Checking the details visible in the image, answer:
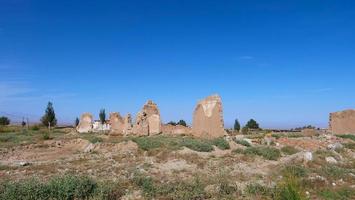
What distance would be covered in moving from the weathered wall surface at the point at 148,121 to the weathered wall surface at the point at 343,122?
48.5 feet

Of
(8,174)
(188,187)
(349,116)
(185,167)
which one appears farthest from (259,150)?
(349,116)

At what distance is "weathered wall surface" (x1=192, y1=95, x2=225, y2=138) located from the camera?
22.3 m

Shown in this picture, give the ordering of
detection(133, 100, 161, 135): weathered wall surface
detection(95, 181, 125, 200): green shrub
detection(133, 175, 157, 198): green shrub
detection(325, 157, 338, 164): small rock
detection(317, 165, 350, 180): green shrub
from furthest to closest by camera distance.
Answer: detection(133, 100, 161, 135): weathered wall surface < detection(325, 157, 338, 164): small rock < detection(317, 165, 350, 180): green shrub < detection(133, 175, 157, 198): green shrub < detection(95, 181, 125, 200): green shrub

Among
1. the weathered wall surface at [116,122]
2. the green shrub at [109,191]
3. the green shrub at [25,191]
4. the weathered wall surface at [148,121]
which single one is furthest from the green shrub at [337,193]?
the weathered wall surface at [116,122]

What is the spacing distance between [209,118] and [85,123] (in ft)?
70.6

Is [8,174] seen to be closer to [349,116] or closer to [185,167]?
[185,167]

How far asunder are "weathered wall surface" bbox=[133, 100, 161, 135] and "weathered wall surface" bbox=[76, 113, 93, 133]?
1191cm

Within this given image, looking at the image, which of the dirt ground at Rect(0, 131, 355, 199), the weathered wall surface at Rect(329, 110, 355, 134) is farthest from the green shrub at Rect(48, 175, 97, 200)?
the weathered wall surface at Rect(329, 110, 355, 134)

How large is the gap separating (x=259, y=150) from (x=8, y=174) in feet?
33.4

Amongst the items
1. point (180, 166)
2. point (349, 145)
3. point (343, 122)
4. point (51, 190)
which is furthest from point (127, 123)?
point (51, 190)

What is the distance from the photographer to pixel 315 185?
32.2ft

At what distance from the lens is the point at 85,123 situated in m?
39.8

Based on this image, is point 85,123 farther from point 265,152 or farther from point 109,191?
point 109,191

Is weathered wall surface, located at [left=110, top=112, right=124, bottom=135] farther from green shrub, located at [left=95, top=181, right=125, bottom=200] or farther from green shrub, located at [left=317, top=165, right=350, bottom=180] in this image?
green shrub, located at [left=95, top=181, right=125, bottom=200]
